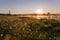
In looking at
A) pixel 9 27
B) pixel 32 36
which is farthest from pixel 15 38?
pixel 9 27

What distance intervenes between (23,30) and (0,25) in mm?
1807

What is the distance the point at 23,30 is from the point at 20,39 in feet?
4.14

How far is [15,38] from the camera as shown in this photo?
1095cm

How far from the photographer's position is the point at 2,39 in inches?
431

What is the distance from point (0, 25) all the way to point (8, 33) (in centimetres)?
157

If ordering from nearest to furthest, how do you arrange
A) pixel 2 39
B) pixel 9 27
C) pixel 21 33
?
pixel 2 39
pixel 21 33
pixel 9 27

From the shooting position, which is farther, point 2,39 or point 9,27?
point 9,27

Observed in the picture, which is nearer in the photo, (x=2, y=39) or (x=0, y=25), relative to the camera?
(x=2, y=39)

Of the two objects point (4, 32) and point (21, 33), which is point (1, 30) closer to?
point (4, 32)

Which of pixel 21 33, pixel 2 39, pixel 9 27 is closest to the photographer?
pixel 2 39

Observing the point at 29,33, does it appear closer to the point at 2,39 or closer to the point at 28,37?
the point at 28,37

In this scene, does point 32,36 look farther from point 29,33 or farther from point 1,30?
point 1,30

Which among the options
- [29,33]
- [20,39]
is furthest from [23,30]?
[20,39]

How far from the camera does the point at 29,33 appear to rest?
11922mm
